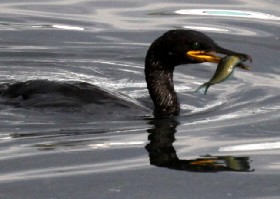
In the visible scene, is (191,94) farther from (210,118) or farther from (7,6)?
(7,6)

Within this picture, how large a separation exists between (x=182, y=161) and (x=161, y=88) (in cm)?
278

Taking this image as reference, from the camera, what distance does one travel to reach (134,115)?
43.5ft

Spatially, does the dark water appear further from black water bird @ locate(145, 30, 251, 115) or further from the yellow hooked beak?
the yellow hooked beak

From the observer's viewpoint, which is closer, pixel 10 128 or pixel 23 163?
pixel 23 163

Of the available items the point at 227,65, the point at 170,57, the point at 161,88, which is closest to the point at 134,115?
the point at 170,57

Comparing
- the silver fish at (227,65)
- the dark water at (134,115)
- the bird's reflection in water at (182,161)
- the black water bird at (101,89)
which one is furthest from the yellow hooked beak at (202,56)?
the bird's reflection in water at (182,161)

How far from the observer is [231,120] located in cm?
1309

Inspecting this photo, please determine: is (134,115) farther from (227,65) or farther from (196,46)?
(227,65)

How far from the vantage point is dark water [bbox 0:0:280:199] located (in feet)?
34.9

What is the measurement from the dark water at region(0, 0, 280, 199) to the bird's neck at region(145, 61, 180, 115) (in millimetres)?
155

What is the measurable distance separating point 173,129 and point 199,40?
102cm

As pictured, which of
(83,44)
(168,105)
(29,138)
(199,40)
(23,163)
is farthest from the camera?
(83,44)

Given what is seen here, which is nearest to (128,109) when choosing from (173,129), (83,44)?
(173,129)

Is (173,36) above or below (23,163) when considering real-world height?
above
